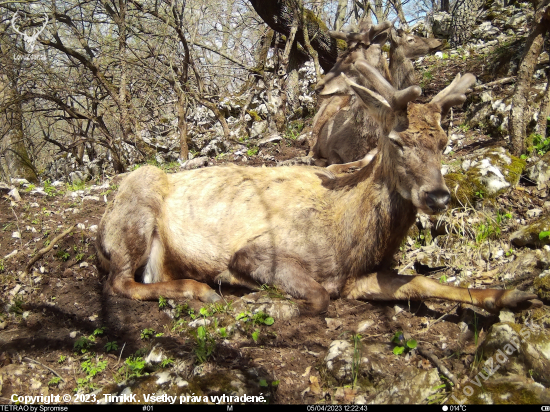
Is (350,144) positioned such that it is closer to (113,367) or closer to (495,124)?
(495,124)

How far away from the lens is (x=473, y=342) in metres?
3.15

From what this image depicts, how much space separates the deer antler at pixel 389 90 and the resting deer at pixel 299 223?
0.01 metres

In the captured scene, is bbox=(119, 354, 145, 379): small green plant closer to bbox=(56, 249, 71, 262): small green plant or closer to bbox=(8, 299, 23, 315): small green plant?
bbox=(8, 299, 23, 315): small green plant

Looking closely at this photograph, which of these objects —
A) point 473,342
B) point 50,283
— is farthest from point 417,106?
point 50,283

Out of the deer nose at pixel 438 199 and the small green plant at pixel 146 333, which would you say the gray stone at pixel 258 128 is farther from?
the deer nose at pixel 438 199

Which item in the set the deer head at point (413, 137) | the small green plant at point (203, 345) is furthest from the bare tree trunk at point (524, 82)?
the small green plant at point (203, 345)

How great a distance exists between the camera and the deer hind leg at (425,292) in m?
3.27

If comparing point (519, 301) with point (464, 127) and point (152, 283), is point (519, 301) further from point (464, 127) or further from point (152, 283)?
point (464, 127)

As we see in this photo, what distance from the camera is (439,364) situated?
2.77 metres

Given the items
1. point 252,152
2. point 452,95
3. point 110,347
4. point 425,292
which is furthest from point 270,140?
point 110,347

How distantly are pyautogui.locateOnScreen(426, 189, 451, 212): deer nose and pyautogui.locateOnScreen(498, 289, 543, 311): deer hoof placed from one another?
0.85m

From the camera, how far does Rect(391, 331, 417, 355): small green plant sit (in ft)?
9.86

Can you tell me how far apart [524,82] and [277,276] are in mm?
4194

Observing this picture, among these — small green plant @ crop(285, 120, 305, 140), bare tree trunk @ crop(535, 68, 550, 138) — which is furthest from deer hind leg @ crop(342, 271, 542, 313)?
small green plant @ crop(285, 120, 305, 140)
